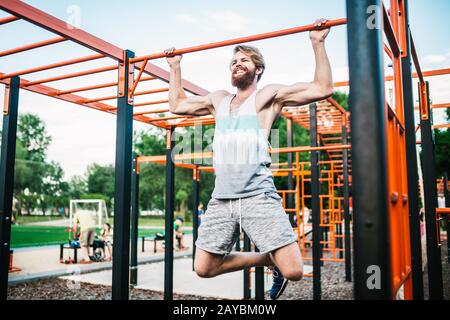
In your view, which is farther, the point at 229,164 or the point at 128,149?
the point at 128,149

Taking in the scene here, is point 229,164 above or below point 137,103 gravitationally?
below

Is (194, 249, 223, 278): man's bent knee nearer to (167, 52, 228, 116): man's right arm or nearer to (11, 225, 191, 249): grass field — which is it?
(167, 52, 228, 116): man's right arm

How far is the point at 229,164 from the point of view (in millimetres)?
Answer: 2496

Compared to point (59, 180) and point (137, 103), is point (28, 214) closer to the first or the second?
point (59, 180)

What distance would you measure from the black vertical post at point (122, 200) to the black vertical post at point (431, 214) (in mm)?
2331

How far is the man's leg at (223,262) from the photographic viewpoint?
8.40ft

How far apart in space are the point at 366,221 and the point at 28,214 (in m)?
47.1

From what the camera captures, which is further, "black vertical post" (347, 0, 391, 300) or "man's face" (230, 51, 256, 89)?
"man's face" (230, 51, 256, 89)

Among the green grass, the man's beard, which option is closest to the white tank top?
the man's beard

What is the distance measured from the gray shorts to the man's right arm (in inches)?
28.0

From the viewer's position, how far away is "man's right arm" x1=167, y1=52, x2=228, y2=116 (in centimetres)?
284

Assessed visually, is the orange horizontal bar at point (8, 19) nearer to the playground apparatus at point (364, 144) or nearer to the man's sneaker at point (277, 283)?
the playground apparatus at point (364, 144)

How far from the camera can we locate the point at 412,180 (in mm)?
2562

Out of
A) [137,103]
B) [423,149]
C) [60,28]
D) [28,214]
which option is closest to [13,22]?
[60,28]
